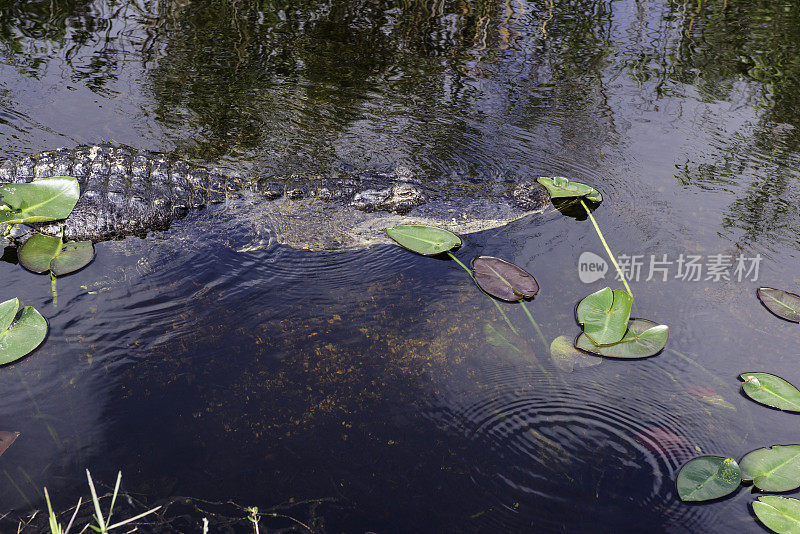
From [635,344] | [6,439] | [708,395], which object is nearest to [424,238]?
[635,344]

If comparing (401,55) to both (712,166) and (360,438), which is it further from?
(360,438)

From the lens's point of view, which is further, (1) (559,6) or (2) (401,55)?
(1) (559,6)

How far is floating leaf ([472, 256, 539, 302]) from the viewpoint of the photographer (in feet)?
8.95

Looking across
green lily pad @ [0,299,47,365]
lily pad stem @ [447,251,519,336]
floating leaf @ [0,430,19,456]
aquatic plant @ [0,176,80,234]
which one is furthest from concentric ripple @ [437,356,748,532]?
aquatic plant @ [0,176,80,234]

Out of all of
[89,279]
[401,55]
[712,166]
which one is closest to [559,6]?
[401,55]

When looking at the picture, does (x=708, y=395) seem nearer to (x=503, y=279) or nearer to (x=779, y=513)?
(x=779, y=513)

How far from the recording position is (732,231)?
10.7ft

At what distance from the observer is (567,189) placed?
334 centimetres

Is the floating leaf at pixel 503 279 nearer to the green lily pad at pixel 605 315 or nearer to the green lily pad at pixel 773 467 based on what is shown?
the green lily pad at pixel 605 315

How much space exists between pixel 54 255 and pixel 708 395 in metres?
3.19

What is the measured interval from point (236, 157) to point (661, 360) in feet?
9.36

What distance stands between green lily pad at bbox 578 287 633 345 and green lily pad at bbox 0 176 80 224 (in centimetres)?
272

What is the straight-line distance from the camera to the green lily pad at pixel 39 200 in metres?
2.94

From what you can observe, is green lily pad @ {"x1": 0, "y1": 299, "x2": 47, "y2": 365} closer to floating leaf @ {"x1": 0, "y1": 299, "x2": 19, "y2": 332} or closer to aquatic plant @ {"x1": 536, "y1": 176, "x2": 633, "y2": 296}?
floating leaf @ {"x1": 0, "y1": 299, "x2": 19, "y2": 332}
